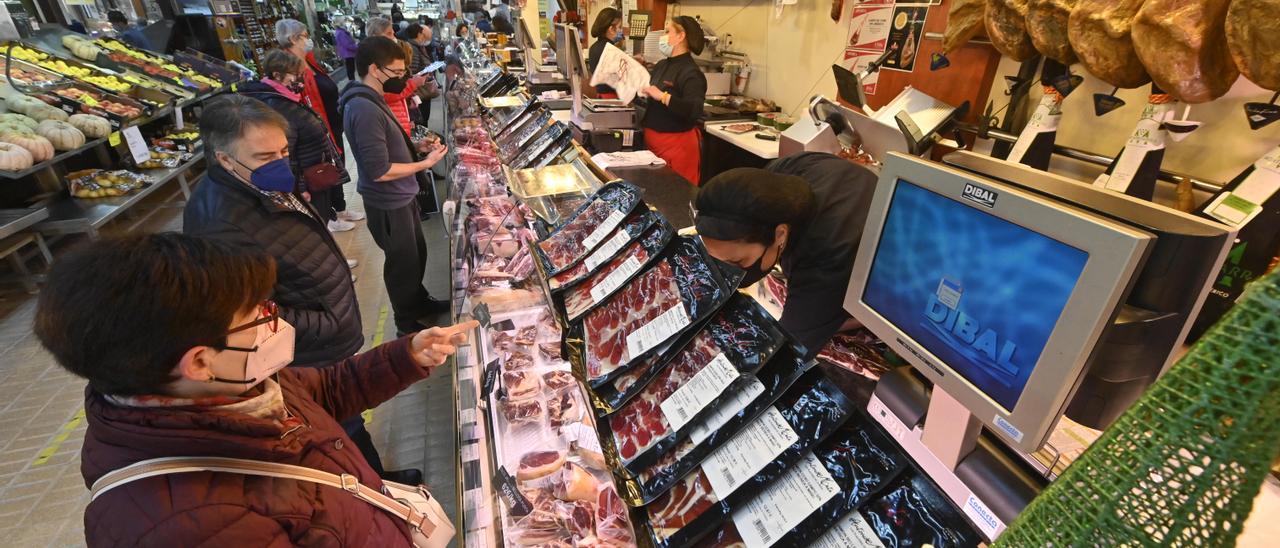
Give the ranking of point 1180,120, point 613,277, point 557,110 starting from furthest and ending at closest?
point 557,110
point 1180,120
point 613,277

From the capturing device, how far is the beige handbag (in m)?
0.93

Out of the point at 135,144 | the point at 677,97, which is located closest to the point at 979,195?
the point at 677,97

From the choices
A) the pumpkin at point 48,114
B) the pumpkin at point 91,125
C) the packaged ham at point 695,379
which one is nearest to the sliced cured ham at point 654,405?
the packaged ham at point 695,379

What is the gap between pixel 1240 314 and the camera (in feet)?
1.38

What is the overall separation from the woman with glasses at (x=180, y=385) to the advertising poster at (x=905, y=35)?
4.16 metres

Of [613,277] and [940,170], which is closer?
[940,170]

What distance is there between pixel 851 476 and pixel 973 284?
37 centimetres

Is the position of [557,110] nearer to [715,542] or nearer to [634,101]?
[634,101]

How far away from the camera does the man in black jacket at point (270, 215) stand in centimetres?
181

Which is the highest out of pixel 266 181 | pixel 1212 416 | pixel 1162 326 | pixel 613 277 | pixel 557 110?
pixel 1212 416

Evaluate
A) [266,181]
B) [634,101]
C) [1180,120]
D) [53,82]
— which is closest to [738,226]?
[266,181]

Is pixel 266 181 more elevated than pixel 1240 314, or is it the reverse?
pixel 1240 314

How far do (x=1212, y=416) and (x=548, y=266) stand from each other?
176 cm

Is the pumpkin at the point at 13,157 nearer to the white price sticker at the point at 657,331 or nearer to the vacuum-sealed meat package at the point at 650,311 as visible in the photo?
the vacuum-sealed meat package at the point at 650,311
